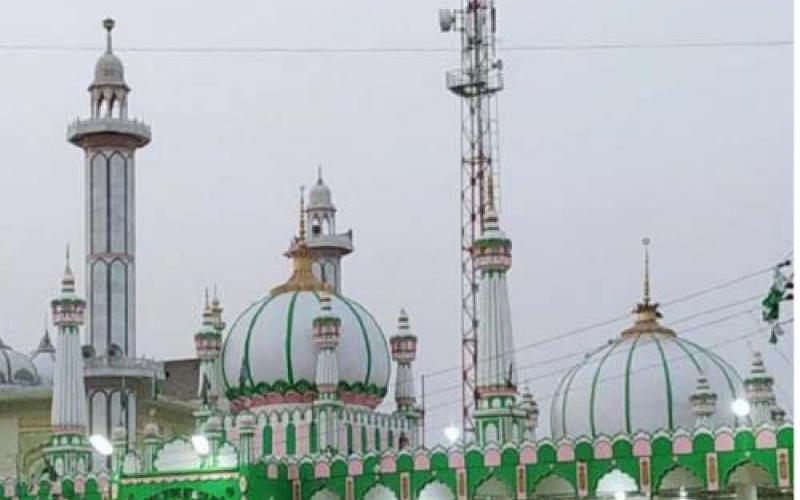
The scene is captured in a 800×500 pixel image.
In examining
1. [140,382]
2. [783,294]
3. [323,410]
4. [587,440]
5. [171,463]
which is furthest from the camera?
[140,382]

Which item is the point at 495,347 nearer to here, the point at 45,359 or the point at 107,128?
the point at 107,128

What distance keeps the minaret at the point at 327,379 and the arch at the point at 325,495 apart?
7.36 ft

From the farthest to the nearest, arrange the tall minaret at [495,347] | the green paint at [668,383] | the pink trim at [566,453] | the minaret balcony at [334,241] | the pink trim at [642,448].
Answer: the minaret balcony at [334,241] → the green paint at [668,383] → the tall minaret at [495,347] → the pink trim at [566,453] → the pink trim at [642,448]

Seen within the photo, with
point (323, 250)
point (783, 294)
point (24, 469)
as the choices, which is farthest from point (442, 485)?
point (24, 469)

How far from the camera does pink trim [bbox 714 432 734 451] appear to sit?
16578mm

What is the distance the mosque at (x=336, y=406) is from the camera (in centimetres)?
1722

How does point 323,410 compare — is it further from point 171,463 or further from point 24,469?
point 24,469

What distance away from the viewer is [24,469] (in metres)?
29.0

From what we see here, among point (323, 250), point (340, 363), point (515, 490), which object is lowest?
point (515, 490)

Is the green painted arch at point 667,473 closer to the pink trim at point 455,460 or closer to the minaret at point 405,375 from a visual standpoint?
the pink trim at point 455,460

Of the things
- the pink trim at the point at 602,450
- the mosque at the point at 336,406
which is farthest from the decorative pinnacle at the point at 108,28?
the pink trim at the point at 602,450

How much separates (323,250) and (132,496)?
9.31 metres

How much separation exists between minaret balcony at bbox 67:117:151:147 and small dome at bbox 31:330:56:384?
7129 mm

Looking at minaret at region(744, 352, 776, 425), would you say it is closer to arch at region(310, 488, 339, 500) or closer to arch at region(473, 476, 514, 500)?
arch at region(473, 476, 514, 500)
